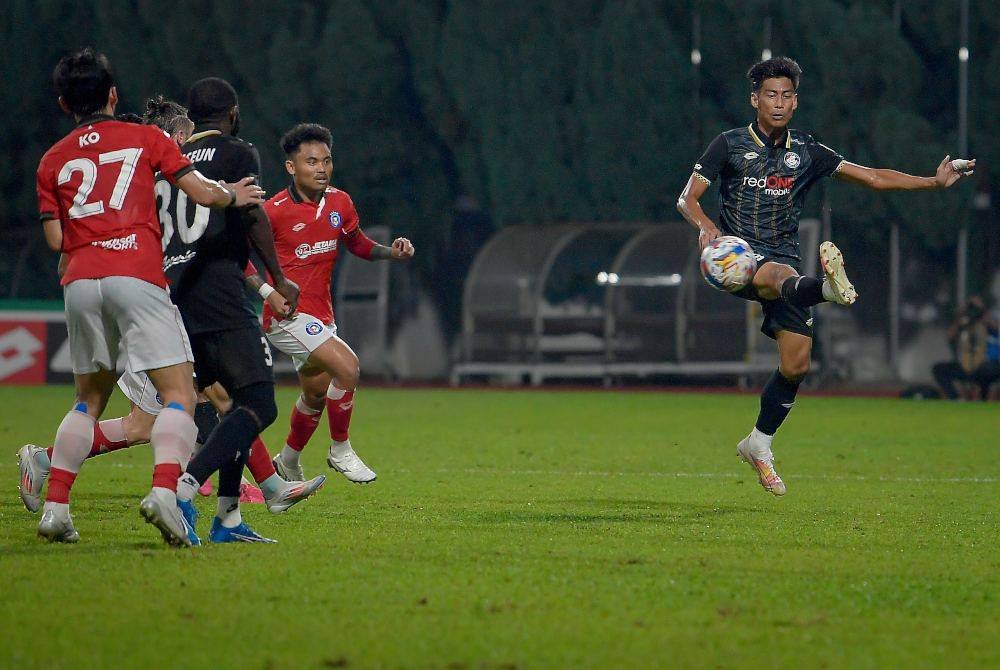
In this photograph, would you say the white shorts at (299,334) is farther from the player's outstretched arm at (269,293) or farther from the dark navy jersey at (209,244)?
the dark navy jersey at (209,244)

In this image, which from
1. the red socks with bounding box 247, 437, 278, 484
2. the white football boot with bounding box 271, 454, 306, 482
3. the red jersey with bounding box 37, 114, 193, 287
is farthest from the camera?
the white football boot with bounding box 271, 454, 306, 482

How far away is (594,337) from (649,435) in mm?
11631

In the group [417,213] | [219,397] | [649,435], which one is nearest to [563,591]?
[219,397]

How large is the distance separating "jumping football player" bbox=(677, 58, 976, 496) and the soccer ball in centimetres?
21

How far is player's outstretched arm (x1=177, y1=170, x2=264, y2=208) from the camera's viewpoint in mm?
6285

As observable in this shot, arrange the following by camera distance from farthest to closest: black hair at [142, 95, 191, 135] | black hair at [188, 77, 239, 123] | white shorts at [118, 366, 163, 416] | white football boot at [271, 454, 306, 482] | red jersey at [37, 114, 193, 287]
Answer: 1. white football boot at [271, 454, 306, 482]
2. white shorts at [118, 366, 163, 416]
3. black hair at [142, 95, 191, 135]
4. black hair at [188, 77, 239, 123]
5. red jersey at [37, 114, 193, 287]

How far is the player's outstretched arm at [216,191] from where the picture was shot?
629 centimetres

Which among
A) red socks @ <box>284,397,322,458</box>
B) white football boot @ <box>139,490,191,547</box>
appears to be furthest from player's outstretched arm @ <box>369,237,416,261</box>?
white football boot @ <box>139,490,191,547</box>

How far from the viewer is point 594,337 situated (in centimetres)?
2653

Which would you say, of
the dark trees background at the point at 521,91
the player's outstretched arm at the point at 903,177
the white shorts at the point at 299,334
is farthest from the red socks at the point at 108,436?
the dark trees background at the point at 521,91

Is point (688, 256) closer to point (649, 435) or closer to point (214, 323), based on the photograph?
point (649, 435)

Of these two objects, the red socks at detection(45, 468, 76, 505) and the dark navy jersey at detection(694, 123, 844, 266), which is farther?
the dark navy jersey at detection(694, 123, 844, 266)

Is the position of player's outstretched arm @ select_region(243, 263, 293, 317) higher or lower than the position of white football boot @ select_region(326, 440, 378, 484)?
higher

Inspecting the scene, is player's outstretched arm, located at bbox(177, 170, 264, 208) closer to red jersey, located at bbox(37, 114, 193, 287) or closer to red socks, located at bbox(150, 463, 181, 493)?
red jersey, located at bbox(37, 114, 193, 287)
